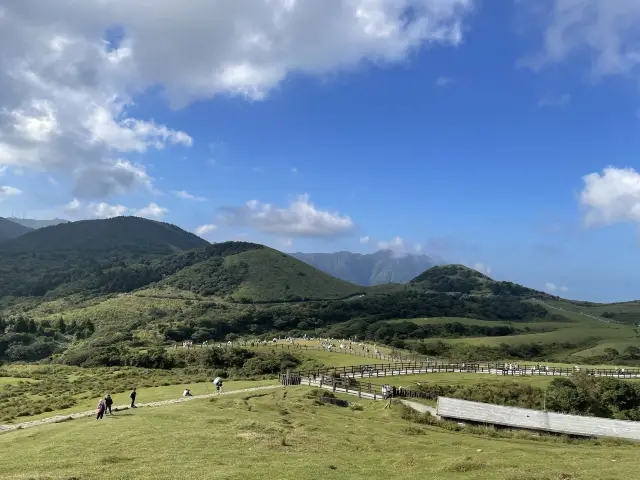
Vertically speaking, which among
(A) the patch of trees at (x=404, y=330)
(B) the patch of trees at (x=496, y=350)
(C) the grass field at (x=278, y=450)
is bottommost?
(C) the grass field at (x=278, y=450)

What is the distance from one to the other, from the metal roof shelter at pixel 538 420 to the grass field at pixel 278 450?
190 centimetres

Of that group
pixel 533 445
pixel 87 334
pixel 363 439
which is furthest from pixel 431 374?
pixel 87 334

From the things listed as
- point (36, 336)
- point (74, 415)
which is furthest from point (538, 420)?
point (36, 336)

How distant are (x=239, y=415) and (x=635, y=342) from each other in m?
116

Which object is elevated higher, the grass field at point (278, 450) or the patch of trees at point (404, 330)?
the patch of trees at point (404, 330)

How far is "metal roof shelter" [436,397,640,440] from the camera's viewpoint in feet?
102

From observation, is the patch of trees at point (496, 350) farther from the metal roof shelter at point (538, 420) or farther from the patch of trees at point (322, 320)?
the metal roof shelter at point (538, 420)

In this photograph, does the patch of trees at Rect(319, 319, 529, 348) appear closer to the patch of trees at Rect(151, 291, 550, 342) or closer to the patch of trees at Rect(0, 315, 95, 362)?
the patch of trees at Rect(151, 291, 550, 342)

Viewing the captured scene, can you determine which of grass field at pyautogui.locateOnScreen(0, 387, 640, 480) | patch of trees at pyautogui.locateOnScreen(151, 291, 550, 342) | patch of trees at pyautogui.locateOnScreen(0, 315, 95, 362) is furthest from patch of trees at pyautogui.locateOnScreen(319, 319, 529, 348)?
grass field at pyautogui.locateOnScreen(0, 387, 640, 480)

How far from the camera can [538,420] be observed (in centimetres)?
3294

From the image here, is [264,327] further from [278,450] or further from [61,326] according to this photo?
[278,450]

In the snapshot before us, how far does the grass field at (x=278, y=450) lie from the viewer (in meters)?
18.8

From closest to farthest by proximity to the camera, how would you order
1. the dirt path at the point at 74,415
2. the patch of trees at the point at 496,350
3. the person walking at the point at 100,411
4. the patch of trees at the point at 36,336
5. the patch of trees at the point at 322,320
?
the person walking at the point at 100,411 → the dirt path at the point at 74,415 → the patch of trees at the point at 496,350 → the patch of trees at the point at 36,336 → the patch of trees at the point at 322,320

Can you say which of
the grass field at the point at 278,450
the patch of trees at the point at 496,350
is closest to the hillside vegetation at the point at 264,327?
the patch of trees at the point at 496,350
